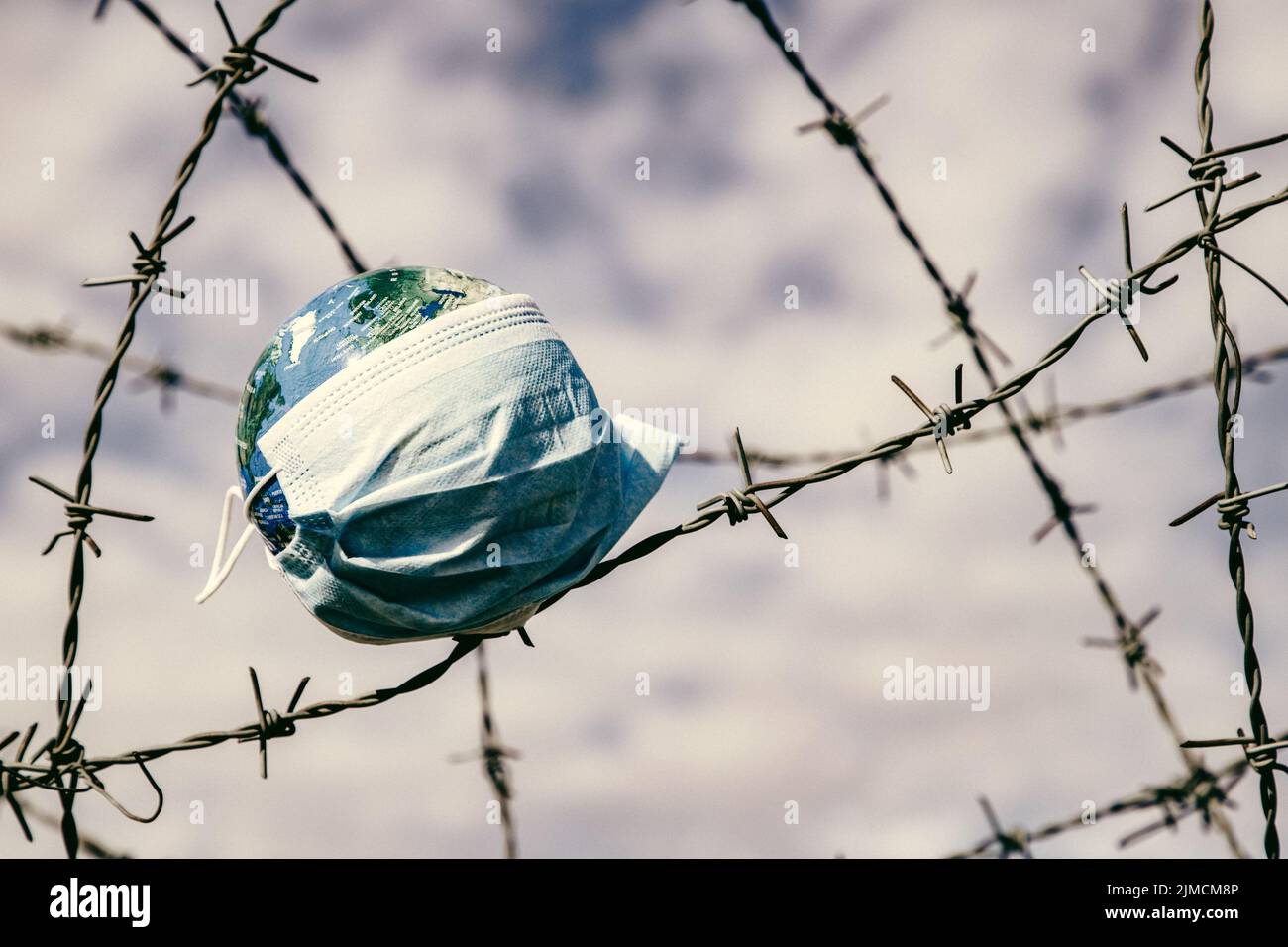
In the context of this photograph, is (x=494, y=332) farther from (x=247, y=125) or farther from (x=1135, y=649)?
(x=1135, y=649)

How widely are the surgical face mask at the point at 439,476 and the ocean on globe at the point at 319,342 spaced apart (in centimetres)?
3

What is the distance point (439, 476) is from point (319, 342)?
1.21 ft

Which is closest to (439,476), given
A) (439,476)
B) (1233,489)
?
(439,476)

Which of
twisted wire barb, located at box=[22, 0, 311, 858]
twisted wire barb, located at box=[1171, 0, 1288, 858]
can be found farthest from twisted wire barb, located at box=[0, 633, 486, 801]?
twisted wire barb, located at box=[1171, 0, 1288, 858]

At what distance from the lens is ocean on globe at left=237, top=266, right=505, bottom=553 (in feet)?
8.16

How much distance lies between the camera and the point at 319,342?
2.51 meters

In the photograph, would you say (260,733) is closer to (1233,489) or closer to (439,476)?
(439,476)

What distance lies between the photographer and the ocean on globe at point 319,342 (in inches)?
97.9

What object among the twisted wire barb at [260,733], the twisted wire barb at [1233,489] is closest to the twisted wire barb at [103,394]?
the twisted wire barb at [260,733]

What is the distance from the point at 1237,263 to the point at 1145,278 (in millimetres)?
146

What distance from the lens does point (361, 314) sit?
2.51m

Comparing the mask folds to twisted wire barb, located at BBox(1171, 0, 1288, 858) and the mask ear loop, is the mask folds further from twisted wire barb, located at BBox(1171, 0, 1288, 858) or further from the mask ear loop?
twisted wire barb, located at BBox(1171, 0, 1288, 858)
